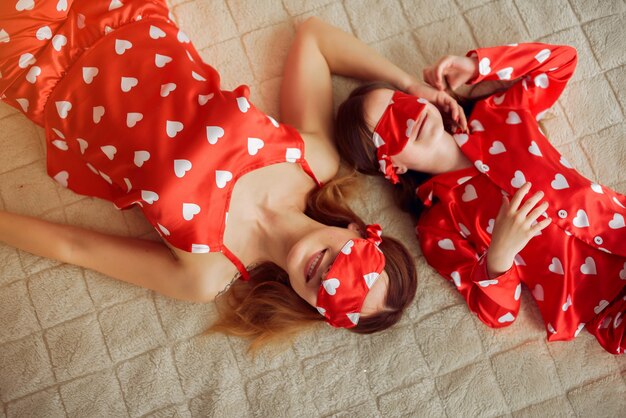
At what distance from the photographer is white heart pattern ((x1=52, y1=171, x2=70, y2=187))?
1.24 m

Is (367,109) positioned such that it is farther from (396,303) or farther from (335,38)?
(396,303)

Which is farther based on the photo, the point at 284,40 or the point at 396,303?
the point at 284,40

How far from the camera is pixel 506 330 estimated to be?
4.03 ft

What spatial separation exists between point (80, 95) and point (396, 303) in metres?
0.75

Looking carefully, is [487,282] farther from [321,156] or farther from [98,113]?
[98,113]

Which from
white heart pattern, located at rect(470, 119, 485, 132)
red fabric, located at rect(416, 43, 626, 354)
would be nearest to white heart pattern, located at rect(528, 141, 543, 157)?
red fabric, located at rect(416, 43, 626, 354)

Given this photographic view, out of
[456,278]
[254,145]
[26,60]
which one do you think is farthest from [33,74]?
[456,278]

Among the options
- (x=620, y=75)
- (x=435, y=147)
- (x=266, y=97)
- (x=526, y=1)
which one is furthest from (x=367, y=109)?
(x=620, y=75)

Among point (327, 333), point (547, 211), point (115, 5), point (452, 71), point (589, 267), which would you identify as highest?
point (115, 5)

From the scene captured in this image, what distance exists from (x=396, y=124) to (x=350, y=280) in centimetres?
32

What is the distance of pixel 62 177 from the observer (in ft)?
4.07

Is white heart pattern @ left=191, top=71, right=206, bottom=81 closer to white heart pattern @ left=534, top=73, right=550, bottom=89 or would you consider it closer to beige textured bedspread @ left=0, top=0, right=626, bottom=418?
beige textured bedspread @ left=0, top=0, right=626, bottom=418

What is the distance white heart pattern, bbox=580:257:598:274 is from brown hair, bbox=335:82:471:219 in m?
0.35

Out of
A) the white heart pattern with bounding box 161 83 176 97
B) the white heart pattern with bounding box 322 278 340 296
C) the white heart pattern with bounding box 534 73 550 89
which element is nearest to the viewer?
the white heart pattern with bounding box 322 278 340 296
